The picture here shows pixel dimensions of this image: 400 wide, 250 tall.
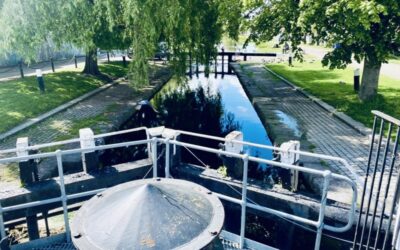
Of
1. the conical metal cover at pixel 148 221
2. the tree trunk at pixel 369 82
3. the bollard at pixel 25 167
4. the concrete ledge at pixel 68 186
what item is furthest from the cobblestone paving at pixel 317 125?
the bollard at pixel 25 167

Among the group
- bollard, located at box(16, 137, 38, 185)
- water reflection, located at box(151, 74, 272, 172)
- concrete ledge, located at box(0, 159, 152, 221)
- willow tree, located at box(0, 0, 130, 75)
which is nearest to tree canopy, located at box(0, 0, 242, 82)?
willow tree, located at box(0, 0, 130, 75)

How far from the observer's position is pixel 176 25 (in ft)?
47.0

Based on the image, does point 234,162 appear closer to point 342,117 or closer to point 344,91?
point 342,117

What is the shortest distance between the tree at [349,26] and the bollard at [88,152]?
8699 mm

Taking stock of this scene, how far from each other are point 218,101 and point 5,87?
1256 cm

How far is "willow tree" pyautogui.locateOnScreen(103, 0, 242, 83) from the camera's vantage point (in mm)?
13852

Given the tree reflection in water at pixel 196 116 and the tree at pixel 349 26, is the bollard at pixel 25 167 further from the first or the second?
the tree at pixel 349 26

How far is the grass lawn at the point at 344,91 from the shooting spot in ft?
44.6

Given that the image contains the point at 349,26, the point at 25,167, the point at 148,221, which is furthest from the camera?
the point at 349,26

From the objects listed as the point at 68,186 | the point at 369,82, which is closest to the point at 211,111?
the point at 369,82

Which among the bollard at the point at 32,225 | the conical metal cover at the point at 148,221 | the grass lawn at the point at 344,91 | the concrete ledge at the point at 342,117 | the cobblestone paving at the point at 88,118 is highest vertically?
the conical metal cover at the point at 148,221

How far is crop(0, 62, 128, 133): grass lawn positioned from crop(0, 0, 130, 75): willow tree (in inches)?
84.2

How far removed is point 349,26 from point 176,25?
7.03 metres

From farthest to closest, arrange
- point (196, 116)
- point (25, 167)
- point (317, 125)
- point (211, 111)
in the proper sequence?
point (211, 111)
point (196, 116)
point (317, 125)
point (25, 167)
